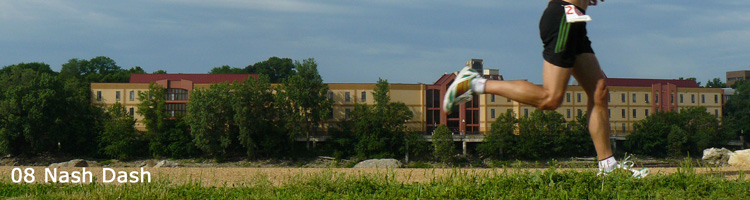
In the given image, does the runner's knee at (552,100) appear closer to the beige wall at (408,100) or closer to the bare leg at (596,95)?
the bare leg at (596,95)

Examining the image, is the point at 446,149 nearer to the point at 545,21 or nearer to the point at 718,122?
the point at 718,122

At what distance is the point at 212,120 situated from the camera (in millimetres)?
64312

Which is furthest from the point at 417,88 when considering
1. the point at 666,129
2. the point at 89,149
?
the point at 89,149

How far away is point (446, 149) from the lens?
63.8m

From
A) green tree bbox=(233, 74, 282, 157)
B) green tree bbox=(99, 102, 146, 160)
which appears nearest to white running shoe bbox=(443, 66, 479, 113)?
green tree bbox=(233, 74, 282, 157)

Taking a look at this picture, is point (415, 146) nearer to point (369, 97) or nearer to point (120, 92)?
point (369, 97)

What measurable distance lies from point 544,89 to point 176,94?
72725 millimetres

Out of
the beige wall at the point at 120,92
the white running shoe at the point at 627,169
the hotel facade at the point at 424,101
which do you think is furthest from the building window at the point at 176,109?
the white running shoe at the point at 627,169

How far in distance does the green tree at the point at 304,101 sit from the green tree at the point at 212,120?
5461 mm

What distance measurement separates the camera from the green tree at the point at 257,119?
65.0 metres

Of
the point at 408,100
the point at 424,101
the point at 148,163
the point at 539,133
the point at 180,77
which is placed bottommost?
the point at 148,163

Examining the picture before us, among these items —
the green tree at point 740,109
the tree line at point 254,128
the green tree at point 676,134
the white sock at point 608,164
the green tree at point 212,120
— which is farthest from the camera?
the green tree at point 740,109

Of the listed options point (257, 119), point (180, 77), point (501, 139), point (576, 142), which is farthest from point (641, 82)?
point (180, 77)

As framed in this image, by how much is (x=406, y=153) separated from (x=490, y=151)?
8.63 m
